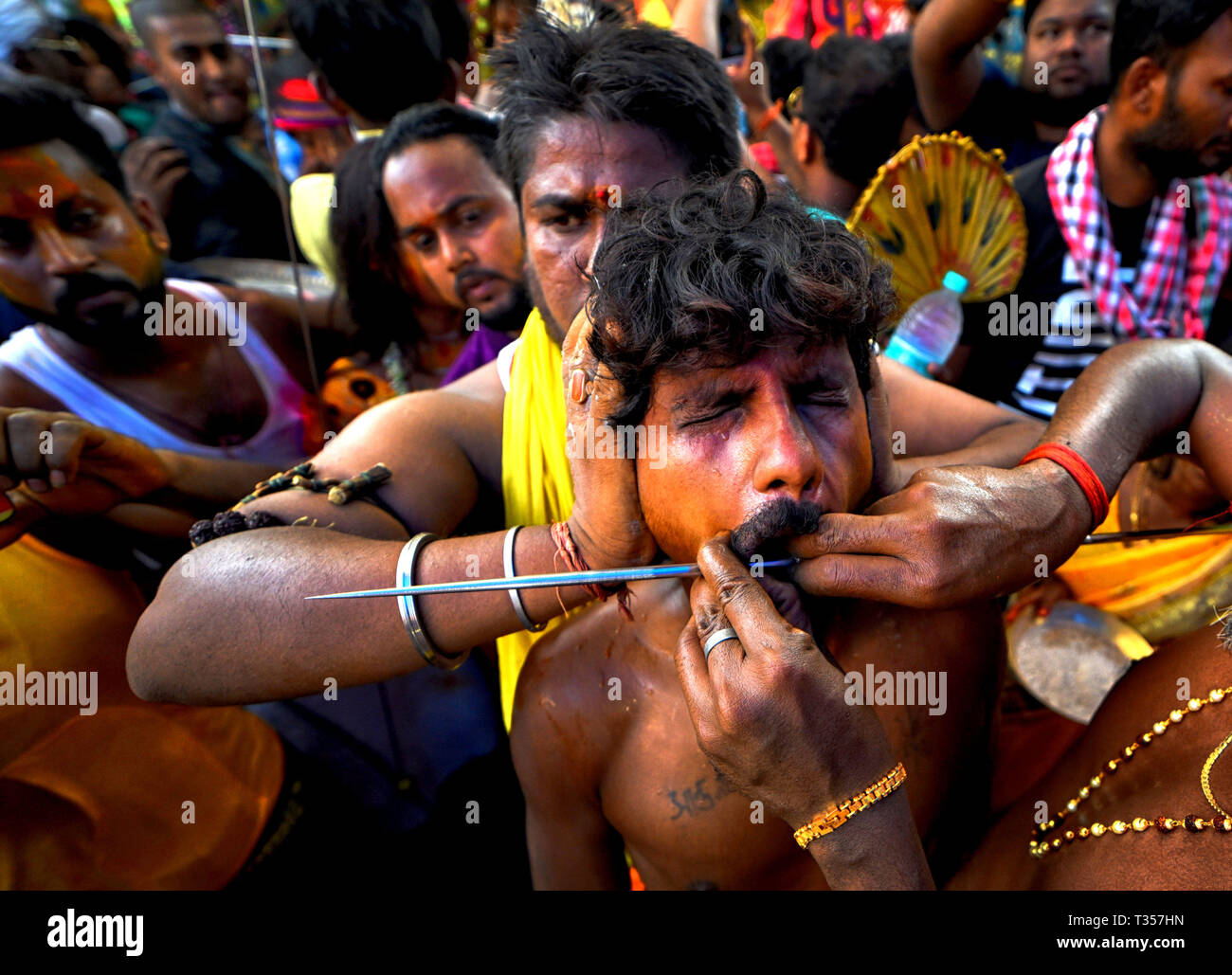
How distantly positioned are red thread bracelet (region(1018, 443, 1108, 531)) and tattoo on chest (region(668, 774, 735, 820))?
2.53ft

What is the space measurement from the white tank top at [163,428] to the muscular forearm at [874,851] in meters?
2.22

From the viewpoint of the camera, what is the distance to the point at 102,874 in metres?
1.82

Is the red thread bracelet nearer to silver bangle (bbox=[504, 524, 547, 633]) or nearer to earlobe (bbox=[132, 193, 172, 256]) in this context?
silver bangle (bbox=[504, 524, 547, 633])

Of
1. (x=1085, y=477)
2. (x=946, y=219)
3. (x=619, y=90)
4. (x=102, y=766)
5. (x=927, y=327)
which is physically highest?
(x=619, y=90)

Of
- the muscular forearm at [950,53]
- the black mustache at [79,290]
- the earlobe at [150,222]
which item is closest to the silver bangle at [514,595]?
the black mustache at [79,290]

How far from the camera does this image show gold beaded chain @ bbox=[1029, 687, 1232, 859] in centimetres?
119

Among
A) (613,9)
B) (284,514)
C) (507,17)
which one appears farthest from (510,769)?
(507,17)

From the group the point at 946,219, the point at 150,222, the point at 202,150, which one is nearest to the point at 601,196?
the point at 946,219

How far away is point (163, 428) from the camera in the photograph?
8.43 feet

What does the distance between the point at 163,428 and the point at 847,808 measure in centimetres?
234

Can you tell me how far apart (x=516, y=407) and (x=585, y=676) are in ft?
2.29

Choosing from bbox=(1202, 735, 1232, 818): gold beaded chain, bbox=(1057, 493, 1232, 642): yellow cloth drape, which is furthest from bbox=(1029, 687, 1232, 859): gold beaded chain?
bbox=(1057, 493, 1232, 642): yellow cloth drape

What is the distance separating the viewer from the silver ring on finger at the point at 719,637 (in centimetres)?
109

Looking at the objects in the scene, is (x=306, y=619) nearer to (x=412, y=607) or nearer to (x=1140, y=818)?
(x=412, y=607)
